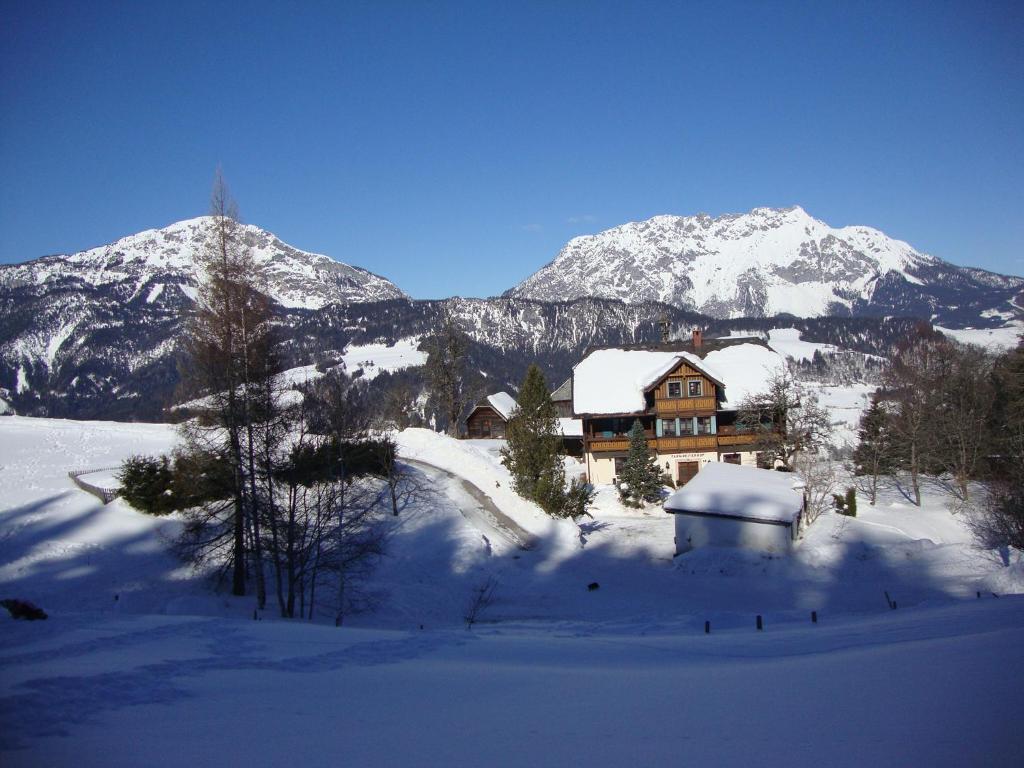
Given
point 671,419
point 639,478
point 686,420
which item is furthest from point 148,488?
point 686,420

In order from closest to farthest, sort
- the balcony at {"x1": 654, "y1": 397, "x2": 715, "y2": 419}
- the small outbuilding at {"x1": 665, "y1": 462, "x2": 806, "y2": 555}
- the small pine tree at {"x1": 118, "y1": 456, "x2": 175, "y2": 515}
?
the small pine tree at {"x1": 118, "y1": 456, "x2": 175, "y2": 515} < the small outbuilding at {"x1": 665, "y1": 462, "x2": 806, "y2": 555} < the balcony at {"x1": 654, "y1": 397, "x2": 715, "y2": 419}

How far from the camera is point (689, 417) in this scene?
41938 mm

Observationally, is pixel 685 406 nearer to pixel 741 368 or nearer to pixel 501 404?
pixel 741 368

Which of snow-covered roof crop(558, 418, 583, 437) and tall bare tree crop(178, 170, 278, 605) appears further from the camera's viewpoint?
snow-covered roof crop(558, 418, 583, 437)

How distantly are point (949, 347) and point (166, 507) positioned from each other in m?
46.4

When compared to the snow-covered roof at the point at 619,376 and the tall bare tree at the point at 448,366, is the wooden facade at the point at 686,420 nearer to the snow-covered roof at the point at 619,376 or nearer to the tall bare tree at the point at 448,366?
the snow-covered roof at the point at 619,376

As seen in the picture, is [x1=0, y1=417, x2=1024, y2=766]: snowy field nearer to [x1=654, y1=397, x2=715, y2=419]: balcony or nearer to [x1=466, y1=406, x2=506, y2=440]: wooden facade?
[x1=654, y1=397, x2=715, y2=419]: balcony

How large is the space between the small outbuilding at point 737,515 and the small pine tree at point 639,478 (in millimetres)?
5819

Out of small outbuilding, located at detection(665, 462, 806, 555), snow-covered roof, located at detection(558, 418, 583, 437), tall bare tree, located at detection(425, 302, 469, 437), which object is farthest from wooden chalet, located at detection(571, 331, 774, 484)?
tall bare tree, located at detection(425, 302, 469, 437)

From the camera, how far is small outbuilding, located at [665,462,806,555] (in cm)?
2708

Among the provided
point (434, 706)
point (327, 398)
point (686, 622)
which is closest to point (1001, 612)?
point (686, 622)

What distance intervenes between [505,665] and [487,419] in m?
50.4

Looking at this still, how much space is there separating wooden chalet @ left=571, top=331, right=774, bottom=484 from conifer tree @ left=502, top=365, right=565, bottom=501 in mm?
9022

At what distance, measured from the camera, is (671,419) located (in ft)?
138
